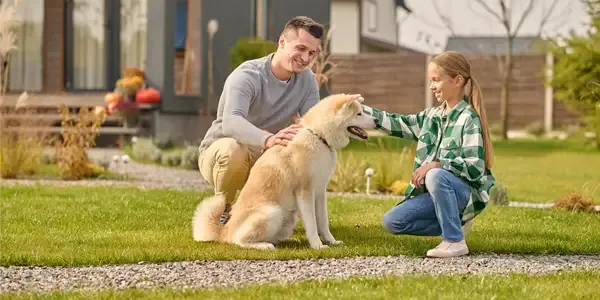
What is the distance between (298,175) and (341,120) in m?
0.42

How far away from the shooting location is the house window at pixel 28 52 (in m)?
16.5

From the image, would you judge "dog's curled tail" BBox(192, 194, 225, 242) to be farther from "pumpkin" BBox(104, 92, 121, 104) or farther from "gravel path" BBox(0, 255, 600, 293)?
"pumpkin" BBox(104, 92, 121, 104)

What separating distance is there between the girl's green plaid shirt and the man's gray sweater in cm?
69

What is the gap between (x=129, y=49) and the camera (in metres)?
16.2

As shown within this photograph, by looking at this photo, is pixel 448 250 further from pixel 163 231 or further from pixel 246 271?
pixel 163 231

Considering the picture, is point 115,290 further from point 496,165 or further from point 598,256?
point 496,165

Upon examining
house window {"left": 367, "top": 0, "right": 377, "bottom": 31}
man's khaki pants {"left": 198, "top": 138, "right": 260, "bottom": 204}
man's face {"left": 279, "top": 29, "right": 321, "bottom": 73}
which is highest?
house window {"left": 367, "top": 0, "right": 377, "bottom": 31}

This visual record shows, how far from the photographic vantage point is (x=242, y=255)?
5375 mm

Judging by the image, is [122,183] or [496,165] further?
[496,165]

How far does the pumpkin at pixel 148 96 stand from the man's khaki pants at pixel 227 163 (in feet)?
27.9

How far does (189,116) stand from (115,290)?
430 inches

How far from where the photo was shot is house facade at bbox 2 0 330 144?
1512cm

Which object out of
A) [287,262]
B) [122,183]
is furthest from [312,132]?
[122,183]

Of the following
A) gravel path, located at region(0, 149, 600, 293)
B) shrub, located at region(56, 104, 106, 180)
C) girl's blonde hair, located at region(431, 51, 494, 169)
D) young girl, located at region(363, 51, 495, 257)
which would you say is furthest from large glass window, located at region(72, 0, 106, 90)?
gravel path, located at region(0, 149, 600, 293)
